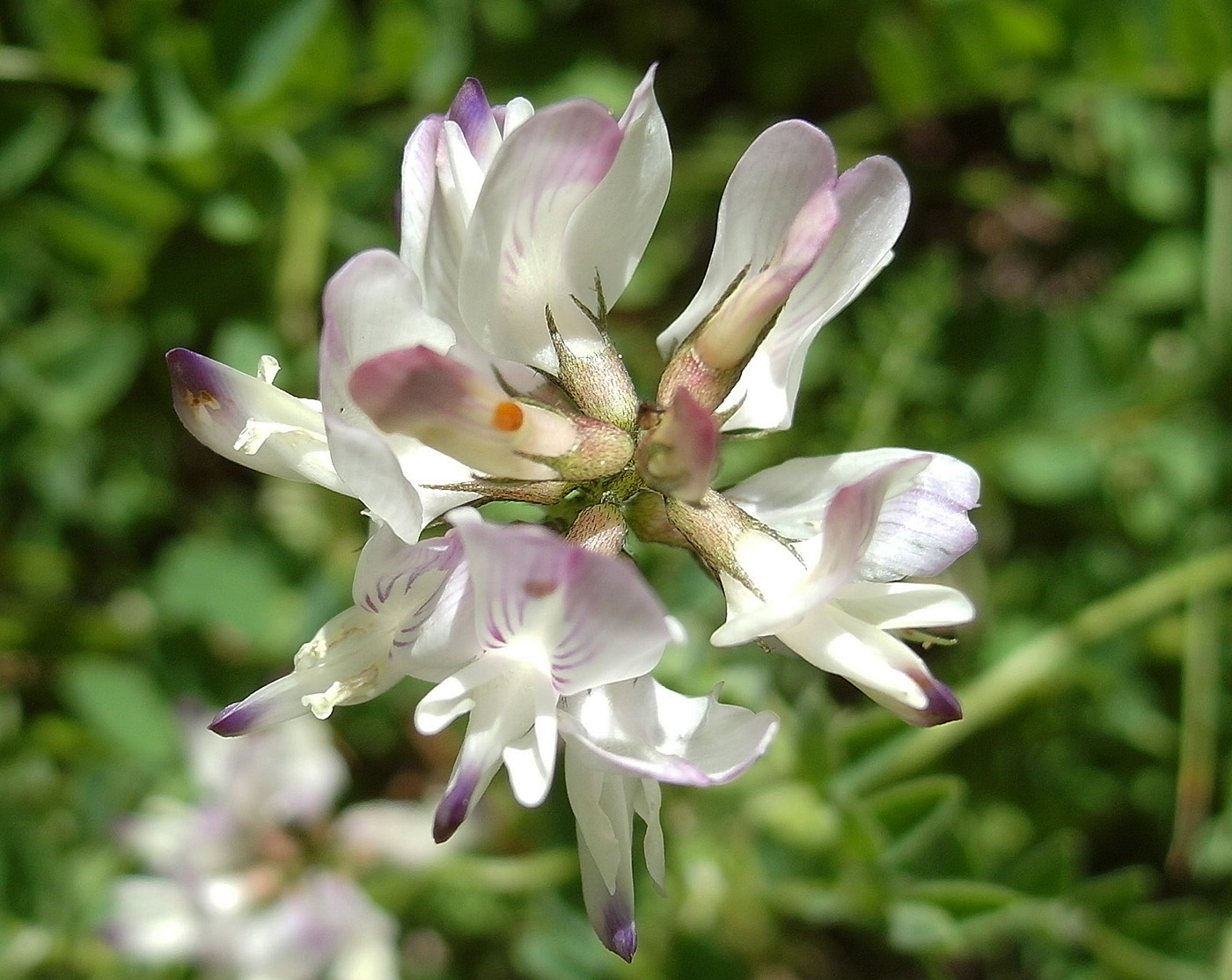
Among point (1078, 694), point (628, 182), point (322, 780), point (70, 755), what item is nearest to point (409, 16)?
point (628, 182)

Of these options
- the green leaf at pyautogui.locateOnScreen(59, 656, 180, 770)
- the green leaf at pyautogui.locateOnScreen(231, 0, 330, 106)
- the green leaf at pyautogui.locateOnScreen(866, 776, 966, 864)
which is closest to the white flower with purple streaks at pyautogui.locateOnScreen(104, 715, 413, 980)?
the green leaf at pyautogui.locateOnScreen(59, 656, 180, 770)

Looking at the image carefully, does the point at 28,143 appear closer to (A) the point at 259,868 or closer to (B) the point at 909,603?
(A) the point at 259,868

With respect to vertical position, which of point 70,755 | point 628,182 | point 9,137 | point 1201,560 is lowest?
point 70,755

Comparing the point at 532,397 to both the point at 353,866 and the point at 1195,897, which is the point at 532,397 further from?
the point at 1195,897

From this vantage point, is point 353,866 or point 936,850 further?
point 353,866

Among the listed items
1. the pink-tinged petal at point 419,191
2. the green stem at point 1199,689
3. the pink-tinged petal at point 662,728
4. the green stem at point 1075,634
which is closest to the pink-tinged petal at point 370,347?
the pink-tinged petal at point 419,191

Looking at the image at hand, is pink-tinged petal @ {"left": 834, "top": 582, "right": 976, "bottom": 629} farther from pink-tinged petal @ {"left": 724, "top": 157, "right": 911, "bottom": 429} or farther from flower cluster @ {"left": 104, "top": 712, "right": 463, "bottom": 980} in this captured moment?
flower cluster @ {"left": 104, "top": 712, "right": 463, "bottom": 980}

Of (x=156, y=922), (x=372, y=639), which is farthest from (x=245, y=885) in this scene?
(x=372, y=639)

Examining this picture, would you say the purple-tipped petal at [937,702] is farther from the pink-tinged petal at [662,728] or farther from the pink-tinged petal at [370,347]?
the pink-tinged petal at [370,347]
